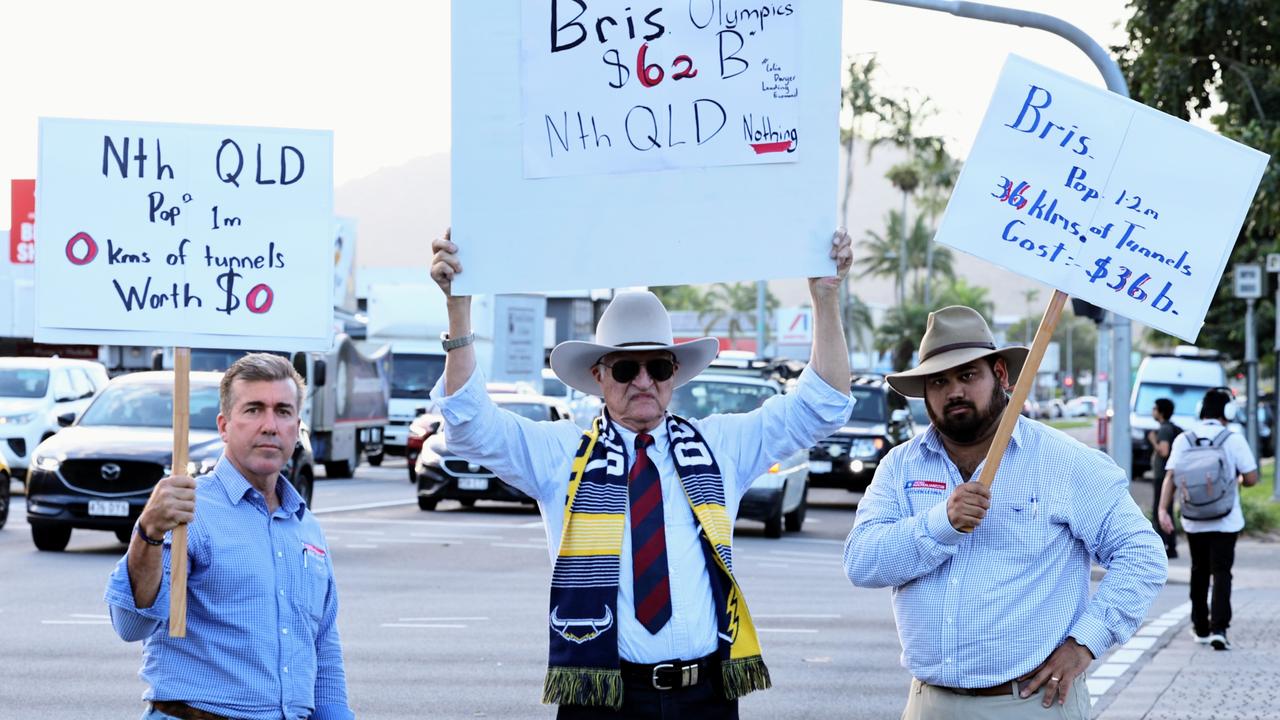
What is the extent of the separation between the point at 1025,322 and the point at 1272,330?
392 ft

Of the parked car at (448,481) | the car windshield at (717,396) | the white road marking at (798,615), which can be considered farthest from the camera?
the parked car at (448,481)

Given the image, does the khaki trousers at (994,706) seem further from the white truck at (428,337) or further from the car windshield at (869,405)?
the white truck at (428,337)

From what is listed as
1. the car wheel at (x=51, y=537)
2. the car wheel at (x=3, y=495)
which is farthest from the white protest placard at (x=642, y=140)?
the car wheel at (x=3, y=495)

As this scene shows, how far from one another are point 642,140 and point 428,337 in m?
36.3

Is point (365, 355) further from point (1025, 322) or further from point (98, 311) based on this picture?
point (1025, 322)

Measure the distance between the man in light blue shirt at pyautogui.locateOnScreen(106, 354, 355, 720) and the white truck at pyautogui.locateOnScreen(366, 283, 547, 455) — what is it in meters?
34.6

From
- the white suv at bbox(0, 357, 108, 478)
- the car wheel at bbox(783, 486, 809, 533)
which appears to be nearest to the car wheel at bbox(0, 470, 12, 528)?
the white suv at bbox(0, 357, 108, 478)

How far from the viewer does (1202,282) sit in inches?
202

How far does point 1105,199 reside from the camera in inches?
202

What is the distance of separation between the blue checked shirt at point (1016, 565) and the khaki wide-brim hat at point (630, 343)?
71cm

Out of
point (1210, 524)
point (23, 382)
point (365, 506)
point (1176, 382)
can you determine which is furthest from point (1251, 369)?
point (23, 382)

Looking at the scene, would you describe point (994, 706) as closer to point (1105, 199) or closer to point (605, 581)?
point (605, 581)

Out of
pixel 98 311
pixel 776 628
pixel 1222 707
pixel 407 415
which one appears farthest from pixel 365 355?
pixel 98 311

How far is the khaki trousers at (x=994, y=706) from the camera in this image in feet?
16.6
